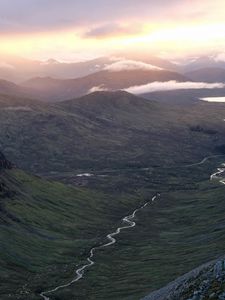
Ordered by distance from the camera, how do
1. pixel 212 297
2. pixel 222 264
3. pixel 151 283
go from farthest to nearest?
pixel 151 283
pixel 222 264
pixel 212 297

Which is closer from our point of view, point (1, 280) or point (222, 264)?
point (222, 264)

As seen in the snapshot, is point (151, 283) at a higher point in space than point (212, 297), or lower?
lower

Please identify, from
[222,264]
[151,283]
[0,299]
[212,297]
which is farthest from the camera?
[151,283]

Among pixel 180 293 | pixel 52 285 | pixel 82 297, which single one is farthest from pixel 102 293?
pixel 180 293

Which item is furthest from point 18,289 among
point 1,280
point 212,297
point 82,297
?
point 212,297

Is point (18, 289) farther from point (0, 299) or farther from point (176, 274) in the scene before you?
point (176, 274)

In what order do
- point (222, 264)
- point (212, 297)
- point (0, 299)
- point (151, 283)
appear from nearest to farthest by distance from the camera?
point (212, 297) < point (222, 264) < point (0, 299) < point (151, 283)

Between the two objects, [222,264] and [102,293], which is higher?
[222,264]

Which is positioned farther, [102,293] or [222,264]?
A: [102,293]

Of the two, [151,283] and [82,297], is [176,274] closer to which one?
[151,283]
